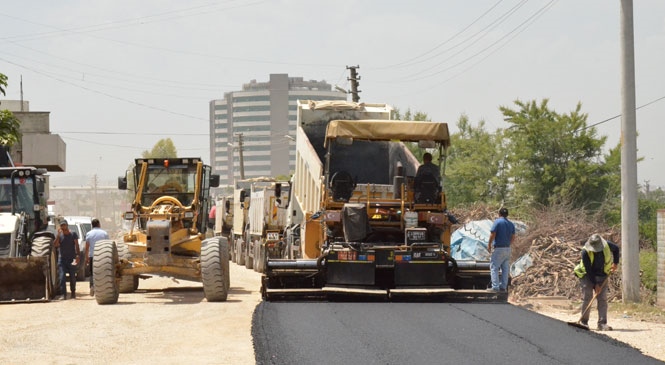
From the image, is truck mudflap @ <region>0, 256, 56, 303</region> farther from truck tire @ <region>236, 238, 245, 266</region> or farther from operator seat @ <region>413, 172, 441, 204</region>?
truck tire @ <region>236, 238, 245, 266</region>

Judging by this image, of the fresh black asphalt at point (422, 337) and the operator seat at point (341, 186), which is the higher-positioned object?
the operator seat at point (341, 186)

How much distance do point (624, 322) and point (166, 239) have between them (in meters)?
8.20

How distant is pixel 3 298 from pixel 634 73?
1215cm

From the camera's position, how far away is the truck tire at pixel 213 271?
18922mm

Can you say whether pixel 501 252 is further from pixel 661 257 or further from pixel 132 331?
pixel 132 331

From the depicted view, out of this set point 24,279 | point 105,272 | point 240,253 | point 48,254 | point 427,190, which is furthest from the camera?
point 240,253

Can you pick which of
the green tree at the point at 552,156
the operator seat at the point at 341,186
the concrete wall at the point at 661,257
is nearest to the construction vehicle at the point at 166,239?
the operator seat at the point at 341,186

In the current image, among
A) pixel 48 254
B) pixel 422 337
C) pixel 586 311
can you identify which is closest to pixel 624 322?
pixel 586 311

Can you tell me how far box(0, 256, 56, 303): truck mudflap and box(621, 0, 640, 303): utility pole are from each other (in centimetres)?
1048

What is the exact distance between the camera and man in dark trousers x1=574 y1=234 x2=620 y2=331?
1527 cm

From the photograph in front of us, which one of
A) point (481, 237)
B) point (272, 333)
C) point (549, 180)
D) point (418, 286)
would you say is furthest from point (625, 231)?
point (549, 180)

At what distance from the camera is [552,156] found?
47.9 meters

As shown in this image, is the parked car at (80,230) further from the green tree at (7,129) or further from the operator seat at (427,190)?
the operator seat at (427,190)

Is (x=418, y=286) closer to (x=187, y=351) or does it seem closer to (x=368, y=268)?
(x=368, y=268)
